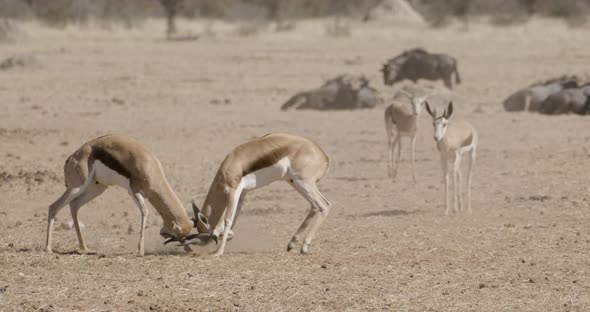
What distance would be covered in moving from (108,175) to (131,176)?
0.24m

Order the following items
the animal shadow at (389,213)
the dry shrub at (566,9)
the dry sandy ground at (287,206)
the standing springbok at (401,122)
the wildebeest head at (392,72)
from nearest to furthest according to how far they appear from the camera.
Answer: the dry sandy ground at (287,206) < the animal shadow at (389,213) < the standing springbok at (401,122) < the wildebeest head at (392,72) < the dry shrub at (566,9)

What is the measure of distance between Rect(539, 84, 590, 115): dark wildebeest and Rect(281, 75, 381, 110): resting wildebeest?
3.62 meters

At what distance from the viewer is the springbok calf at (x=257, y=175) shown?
1035cm

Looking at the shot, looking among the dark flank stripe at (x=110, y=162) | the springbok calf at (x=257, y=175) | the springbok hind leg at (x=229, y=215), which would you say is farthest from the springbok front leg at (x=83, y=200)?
the springbok hind leg at (x=229, y=215)

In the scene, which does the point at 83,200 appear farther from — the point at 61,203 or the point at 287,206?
the point at 287,206

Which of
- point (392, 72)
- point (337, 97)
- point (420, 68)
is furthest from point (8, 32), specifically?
point (337, 97)

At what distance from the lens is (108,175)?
1052 cm

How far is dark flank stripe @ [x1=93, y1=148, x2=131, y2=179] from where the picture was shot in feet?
34.2

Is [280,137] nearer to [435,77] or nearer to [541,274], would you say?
[541,274]

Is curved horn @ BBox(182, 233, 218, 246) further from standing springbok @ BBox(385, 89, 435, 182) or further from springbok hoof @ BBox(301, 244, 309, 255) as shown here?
standing springbok @ BBox(385, 89, 435, 182)

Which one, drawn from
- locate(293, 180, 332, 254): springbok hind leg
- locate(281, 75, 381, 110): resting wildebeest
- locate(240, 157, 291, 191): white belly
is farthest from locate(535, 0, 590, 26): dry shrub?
locate(240, 157, 291, 191): white belly

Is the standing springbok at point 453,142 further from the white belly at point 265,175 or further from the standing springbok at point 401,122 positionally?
the white belly at point 265,175

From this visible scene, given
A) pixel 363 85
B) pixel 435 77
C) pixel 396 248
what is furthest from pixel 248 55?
pixel 396 248

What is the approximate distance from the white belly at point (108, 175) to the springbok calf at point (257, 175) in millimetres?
757
